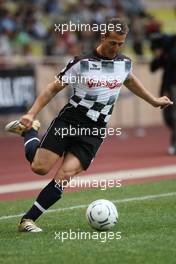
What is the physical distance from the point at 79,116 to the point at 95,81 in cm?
42

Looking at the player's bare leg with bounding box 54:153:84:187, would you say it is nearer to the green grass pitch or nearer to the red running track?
the green grass pitch

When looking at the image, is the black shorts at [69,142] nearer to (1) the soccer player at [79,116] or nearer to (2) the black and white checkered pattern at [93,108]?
(1) the soccer player at [79,116]

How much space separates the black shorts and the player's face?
839 millimetres

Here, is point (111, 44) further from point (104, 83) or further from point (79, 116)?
point (79, 116)

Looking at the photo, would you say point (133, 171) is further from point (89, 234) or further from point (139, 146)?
point (89, 234)

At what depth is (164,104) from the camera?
988 cm

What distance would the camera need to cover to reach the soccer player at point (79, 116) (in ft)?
30.3

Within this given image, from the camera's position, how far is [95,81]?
366 inches

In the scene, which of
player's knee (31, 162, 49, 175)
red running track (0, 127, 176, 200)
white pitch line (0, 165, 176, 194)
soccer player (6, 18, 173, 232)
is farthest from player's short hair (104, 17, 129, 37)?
white pitch line (0, 165, 176, 194)

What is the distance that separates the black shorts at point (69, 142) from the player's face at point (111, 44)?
839mm

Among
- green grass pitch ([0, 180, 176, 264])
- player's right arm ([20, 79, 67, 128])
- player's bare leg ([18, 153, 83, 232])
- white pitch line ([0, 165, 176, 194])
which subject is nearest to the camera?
green grass pitch ([0, 180, 176, 264])

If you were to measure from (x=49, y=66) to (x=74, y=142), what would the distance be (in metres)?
12.7

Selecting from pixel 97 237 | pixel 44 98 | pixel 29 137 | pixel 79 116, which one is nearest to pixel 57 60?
pixel 29 137

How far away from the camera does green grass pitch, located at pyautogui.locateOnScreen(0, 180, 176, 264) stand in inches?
309
